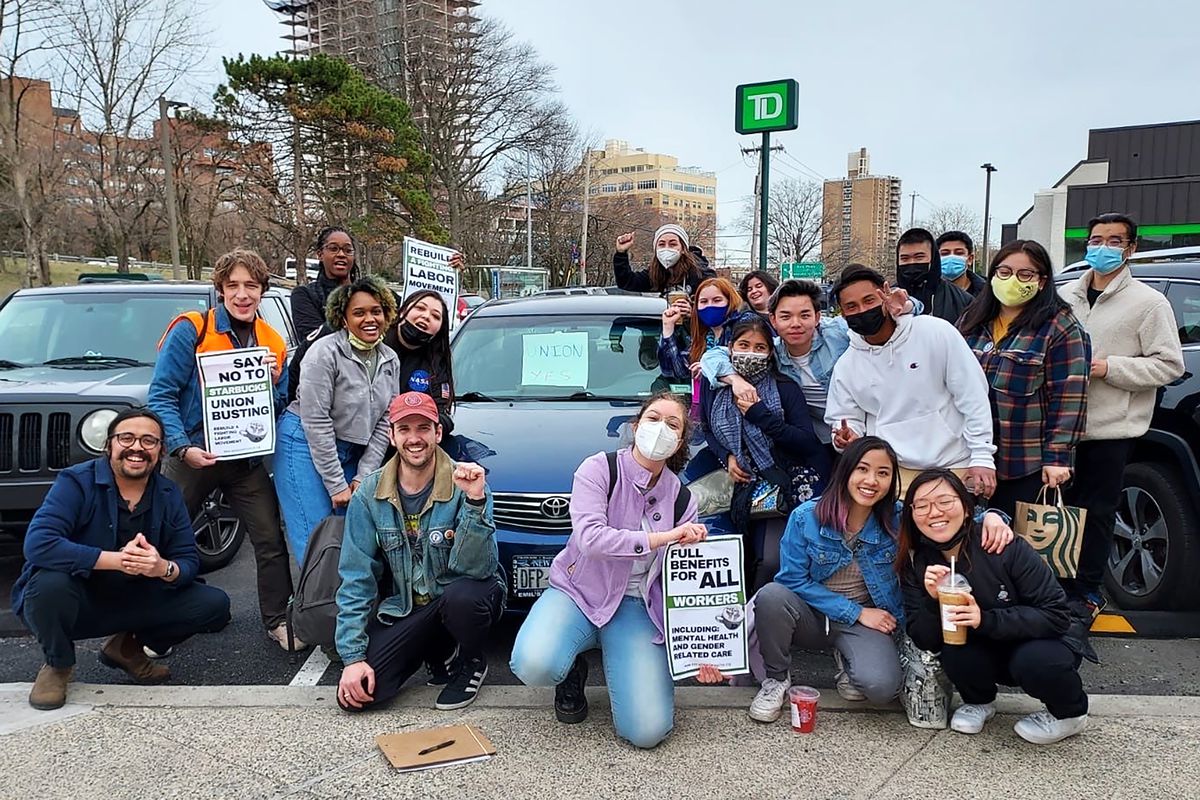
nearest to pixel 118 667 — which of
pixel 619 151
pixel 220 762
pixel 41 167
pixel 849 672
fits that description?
pixel 220 762

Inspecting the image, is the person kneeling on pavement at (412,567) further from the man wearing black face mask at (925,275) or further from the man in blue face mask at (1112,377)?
the man wearing black face mask at (925,275)

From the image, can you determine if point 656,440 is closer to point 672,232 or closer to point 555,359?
point 555,359

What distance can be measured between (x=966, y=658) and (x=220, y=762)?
273 cm

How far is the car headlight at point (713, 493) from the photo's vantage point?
3.84 m

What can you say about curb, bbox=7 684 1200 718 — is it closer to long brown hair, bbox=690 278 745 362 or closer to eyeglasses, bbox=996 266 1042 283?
long brown hair, bbox=690 278 745 362

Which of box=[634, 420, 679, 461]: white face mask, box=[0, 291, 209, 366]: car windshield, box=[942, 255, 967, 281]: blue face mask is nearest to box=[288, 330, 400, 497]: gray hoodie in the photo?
box=[634, 420, 679, 461]: white face mask

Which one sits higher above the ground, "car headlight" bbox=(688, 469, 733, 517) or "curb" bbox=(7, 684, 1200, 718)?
"car headlight" bbox=(688, 469, 733, 517)

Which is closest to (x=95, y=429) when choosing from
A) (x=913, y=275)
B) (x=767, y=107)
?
(x=913, y=275)

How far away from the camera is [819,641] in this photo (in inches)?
133

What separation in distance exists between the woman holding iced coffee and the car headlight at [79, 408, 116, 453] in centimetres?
424

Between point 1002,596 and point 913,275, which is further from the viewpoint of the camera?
point 913,275

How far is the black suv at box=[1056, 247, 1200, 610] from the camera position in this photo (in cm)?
417

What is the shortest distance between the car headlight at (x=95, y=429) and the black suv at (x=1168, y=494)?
555 centimetres

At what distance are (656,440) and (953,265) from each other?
3076 millimetres
